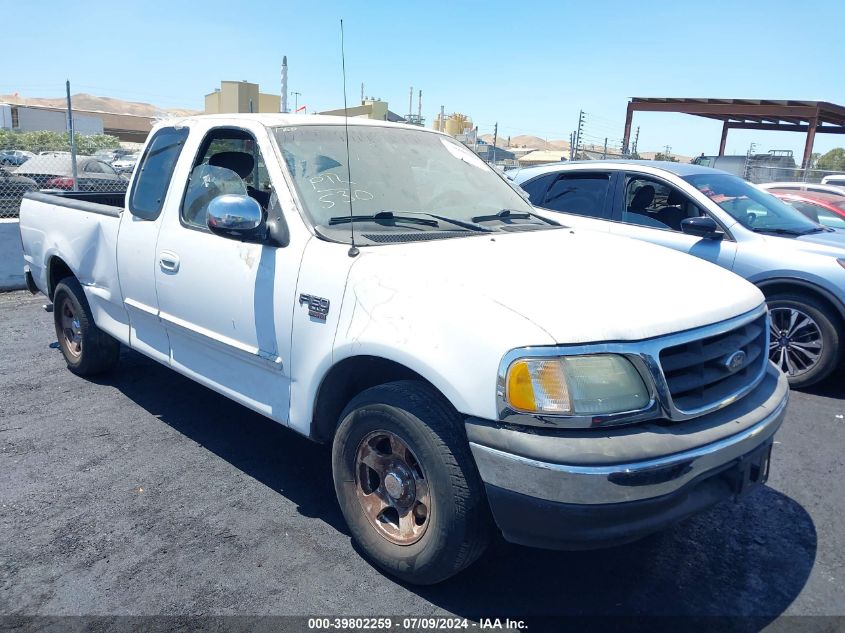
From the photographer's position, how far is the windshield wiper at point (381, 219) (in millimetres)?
3283

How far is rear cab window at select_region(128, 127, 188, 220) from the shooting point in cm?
418

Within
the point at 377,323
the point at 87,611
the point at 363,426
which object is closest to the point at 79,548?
the point at 87,611

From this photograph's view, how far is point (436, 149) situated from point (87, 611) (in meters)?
2.99

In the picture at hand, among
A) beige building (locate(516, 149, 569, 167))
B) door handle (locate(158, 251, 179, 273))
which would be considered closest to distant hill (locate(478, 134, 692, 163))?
beige building (locate(516, 149, 569, 167))

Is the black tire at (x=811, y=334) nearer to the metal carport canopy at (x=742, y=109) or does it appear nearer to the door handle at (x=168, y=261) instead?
the door handle at (x=168, y=261)

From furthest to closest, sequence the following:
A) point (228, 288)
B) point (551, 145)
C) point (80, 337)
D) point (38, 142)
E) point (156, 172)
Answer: point (551, 145)
point (38, 142)
point (80, 337)
point (156, 172)
point (228, 288)

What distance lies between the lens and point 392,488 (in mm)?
2838

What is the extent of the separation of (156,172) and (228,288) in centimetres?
136

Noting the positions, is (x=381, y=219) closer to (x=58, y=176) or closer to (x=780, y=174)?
(x=58, y=176)

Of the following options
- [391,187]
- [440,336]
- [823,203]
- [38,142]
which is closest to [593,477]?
[440,336]

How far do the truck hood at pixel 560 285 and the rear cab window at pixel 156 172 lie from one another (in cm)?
188

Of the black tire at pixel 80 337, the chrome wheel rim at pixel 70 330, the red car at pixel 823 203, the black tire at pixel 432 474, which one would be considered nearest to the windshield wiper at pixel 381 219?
the black tire at pixel 432 474

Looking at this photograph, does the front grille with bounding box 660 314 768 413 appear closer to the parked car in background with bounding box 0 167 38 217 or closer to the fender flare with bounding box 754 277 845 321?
the fender flare with bounding box 754 277 845 321

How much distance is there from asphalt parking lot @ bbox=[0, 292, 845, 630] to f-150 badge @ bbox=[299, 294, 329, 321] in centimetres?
111
